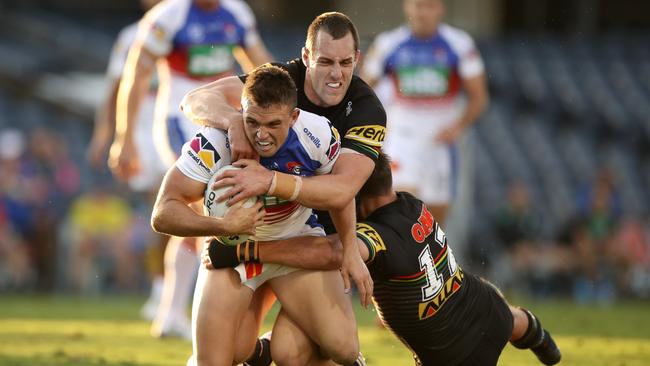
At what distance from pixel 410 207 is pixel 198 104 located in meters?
1.21

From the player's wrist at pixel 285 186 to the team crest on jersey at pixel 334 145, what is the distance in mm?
338

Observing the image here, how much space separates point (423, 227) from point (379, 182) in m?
0.32

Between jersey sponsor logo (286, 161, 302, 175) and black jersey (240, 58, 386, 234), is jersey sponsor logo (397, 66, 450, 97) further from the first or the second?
jersey sponsor logo (286, 161, 302, 175)

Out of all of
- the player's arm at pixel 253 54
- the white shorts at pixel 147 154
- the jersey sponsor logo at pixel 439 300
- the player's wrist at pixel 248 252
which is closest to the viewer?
the player's wrist at pixel 248 252

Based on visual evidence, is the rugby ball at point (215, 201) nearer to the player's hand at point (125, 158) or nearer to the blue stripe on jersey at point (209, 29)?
the player's hand at point (125, 158)

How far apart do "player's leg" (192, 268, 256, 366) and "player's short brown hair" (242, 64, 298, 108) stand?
967 millimetres

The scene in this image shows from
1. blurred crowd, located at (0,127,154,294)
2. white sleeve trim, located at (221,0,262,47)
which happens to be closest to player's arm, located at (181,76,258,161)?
white sleeve trim, located at (221,0,262,47)

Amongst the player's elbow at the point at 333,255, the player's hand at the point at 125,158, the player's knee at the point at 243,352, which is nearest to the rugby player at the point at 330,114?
the player's elbow at the point at 333,255

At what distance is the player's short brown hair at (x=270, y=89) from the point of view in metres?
5.80

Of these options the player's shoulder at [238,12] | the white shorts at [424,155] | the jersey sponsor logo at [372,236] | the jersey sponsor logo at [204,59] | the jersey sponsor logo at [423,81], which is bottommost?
the white shorts at [424,155]

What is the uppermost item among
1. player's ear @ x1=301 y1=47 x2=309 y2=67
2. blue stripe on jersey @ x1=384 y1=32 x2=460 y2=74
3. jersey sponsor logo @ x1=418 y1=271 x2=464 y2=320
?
player's ear @ x1=301 y1=47 x2=309 y2=67

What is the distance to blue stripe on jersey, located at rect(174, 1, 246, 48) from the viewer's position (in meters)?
9.53

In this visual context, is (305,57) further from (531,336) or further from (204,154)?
(531,336)

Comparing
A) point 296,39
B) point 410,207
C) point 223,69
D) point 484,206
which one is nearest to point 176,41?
point 223,69
